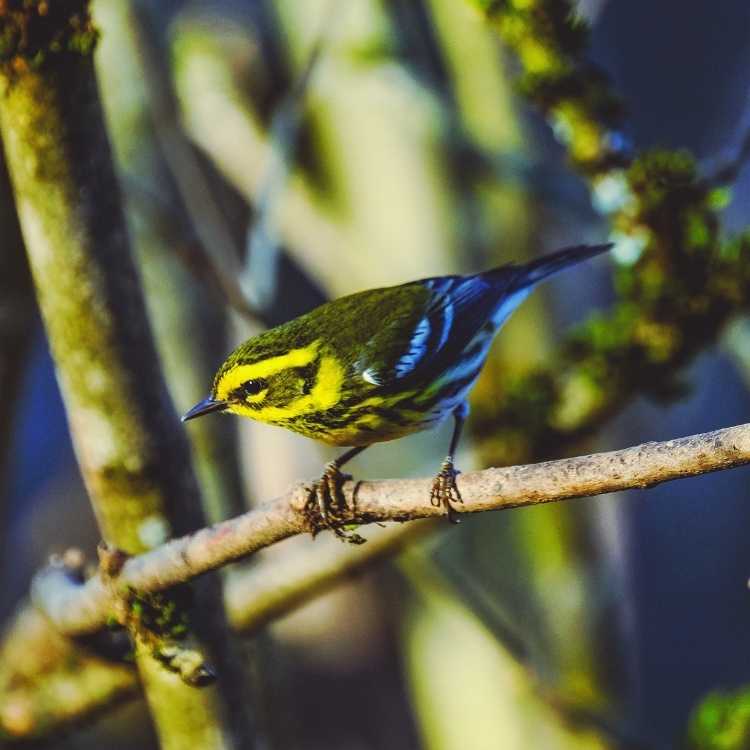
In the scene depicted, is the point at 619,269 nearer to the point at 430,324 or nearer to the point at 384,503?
the point at 430,324

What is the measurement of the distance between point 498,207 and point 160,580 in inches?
83.9

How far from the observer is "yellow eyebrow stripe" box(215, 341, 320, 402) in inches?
85.2

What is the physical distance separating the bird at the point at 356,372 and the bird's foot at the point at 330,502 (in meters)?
0.10

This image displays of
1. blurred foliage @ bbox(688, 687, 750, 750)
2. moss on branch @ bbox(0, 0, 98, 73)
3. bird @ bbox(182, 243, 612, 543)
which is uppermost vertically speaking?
moss on branch @ bbox(0, 0, 98, 73)

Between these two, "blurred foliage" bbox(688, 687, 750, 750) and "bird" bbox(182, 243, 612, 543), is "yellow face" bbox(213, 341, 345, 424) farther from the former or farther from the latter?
"blurred foliage" bbox(688, 687, 750, 750)

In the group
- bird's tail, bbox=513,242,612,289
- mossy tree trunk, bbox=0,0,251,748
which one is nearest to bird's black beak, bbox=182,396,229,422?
mossy tree trunk, bbox=0,0,251,748

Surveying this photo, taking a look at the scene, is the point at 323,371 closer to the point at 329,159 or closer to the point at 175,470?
the point at 175,470

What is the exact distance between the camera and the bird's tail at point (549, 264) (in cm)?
263

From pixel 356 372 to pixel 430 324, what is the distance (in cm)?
28

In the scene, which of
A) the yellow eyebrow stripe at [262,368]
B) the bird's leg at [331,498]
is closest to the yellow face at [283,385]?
the yellow eyebrow stripe at [262,368]

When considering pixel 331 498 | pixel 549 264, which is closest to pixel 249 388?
pixel 331 498

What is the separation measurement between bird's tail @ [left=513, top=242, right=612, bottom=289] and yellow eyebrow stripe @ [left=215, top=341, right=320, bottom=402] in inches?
29.5

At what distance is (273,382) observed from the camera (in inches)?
87.6

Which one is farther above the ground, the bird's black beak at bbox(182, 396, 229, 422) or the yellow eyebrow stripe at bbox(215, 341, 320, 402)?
the yellow eyebrow stripe at bbox(215, 341, 320, 402)
